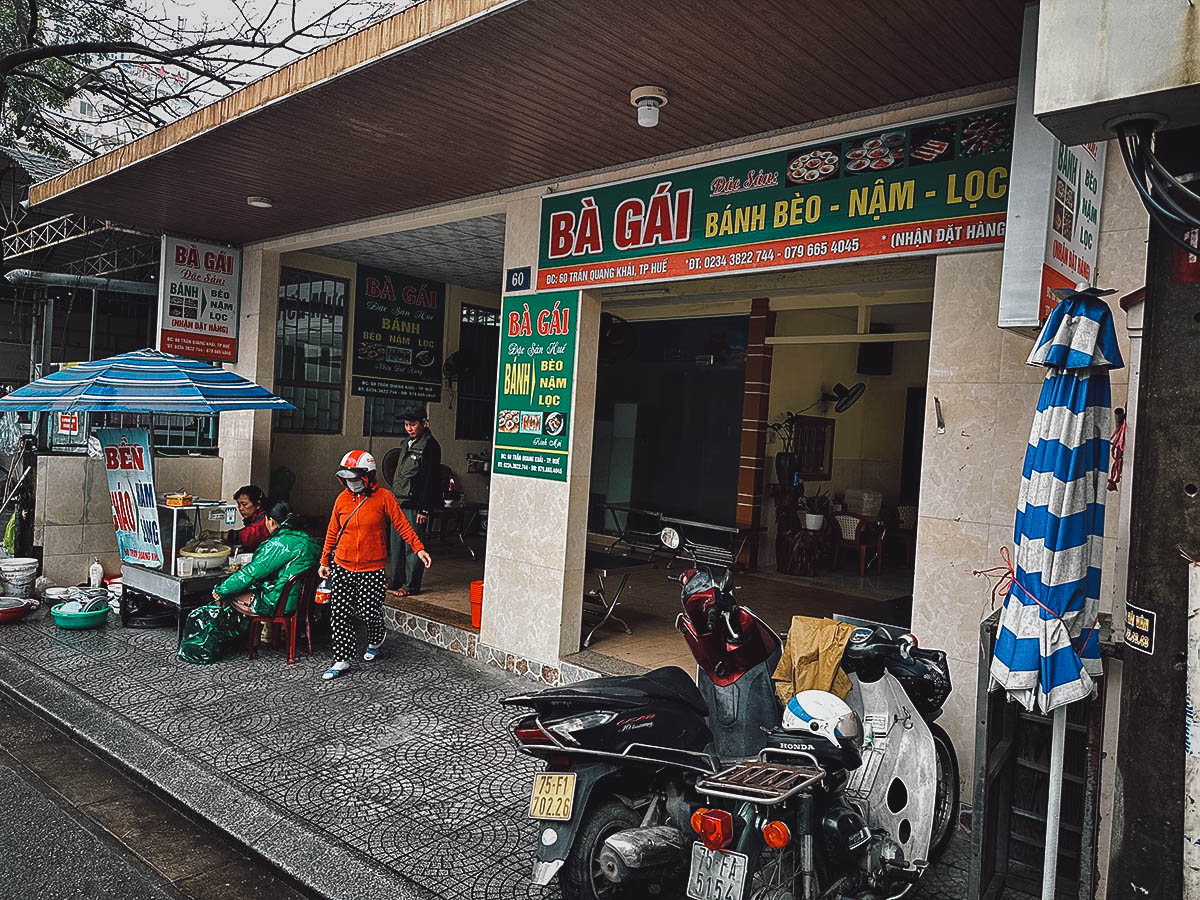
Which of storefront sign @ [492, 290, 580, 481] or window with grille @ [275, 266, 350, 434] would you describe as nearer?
storefront sign @ [492, 290, 580, 481]

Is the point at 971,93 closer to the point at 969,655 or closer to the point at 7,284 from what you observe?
the point at 969,655

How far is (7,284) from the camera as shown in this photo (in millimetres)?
12508

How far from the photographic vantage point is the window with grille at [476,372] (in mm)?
11750

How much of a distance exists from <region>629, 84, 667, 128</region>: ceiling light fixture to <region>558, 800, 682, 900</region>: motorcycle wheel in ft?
10.8

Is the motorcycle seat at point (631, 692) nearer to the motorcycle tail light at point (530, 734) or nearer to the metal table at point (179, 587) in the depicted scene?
the motorcycle tail light at point (530, 734)

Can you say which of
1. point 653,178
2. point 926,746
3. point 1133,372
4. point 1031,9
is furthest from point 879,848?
point 653,178

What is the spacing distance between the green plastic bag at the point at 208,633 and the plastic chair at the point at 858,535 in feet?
21.2

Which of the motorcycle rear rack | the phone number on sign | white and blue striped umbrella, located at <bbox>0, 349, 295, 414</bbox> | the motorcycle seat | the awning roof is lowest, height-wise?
the motorcycle rear rack

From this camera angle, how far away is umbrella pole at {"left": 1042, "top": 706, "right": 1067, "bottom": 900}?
8.93 ft

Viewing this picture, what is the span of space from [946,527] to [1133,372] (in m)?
1.06

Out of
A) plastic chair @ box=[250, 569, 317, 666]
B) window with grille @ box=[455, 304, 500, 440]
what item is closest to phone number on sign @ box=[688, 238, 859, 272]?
plastic chair @ box=[250, 569, 317, 666]

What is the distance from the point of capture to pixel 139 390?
630 cm

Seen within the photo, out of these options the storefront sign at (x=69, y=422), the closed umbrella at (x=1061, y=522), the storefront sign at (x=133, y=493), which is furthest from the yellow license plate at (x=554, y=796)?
the storefront sign at (x=69, y=422)

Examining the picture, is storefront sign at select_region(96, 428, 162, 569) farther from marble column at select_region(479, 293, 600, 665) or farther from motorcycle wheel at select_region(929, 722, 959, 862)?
motorcycle wheel at select_region(929, 722, 959, 862)
